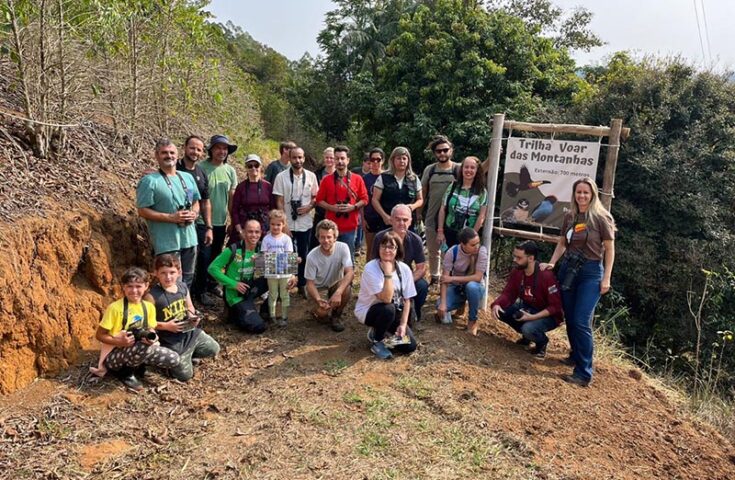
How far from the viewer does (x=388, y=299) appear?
4.88 m

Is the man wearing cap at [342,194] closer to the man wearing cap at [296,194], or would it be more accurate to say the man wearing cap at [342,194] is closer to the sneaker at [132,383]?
the man wearing cap at [296,194]

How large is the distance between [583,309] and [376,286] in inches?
78.0

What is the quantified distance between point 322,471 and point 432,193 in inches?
149

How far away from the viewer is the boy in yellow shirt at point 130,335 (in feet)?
13.3

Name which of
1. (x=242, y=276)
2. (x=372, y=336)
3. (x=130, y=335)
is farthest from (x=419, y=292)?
(x=130, y=335)

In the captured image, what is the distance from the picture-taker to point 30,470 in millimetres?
3158

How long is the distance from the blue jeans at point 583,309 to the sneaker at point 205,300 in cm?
395

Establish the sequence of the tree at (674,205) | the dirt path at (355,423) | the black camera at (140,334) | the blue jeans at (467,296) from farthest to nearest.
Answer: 1. the tree at (674,205)
2. the blue jeans at (467,296)
3. the black camera at (140,334)
4. the dirt path at (355,423)

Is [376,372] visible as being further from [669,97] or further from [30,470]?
[669,97]

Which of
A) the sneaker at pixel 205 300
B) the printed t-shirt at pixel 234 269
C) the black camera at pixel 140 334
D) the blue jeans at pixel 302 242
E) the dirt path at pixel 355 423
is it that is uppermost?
the blue jeans at pixel 302 242

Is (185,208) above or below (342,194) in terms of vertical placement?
below

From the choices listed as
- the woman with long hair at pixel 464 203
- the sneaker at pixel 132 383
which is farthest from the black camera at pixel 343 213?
the sneaker at pixel 132 383

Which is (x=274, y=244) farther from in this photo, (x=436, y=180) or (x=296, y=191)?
(x=436, y=180)

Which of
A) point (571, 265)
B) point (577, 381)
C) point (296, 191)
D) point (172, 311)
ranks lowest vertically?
point (577, 381)
